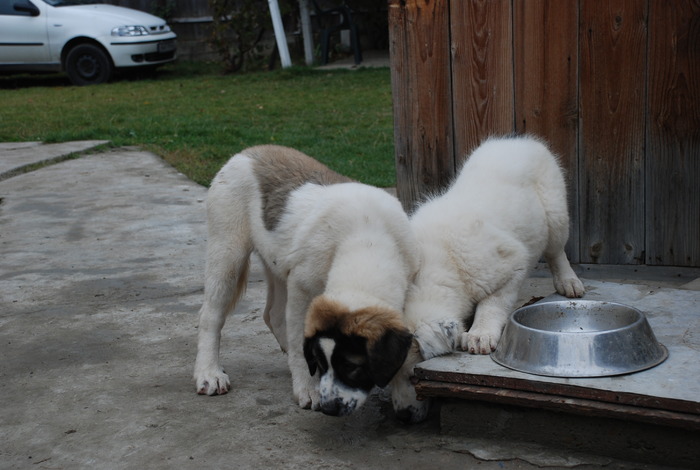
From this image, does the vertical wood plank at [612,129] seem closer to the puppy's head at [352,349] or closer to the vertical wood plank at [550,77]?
the vertical wood plank at [550,77]

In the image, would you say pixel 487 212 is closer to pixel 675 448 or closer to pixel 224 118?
pixel 675 448

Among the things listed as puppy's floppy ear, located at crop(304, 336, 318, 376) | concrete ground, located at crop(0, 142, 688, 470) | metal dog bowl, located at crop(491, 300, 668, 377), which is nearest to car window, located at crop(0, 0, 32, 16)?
concrete ground, located at crop(0, 142, 688, 470)

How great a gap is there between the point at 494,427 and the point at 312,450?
2.46ft

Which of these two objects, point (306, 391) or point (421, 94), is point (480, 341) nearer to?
point (306, 391)

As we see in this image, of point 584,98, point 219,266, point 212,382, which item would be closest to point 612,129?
point 584,98

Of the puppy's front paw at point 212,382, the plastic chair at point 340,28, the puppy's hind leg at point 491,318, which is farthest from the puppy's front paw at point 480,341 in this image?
the plastic chair at point 340,28

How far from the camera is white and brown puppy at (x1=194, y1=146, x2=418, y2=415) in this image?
10.9 feet

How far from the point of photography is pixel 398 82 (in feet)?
18.4

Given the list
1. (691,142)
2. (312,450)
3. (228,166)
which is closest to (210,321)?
(228,166)

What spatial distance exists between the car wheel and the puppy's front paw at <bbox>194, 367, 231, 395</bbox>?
14.8m

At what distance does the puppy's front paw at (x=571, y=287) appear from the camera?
15.3ft

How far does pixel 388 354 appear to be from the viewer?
3277mm

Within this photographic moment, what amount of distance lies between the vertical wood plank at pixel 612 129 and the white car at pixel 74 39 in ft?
45.8

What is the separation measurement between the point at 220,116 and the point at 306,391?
9521 millimetres
